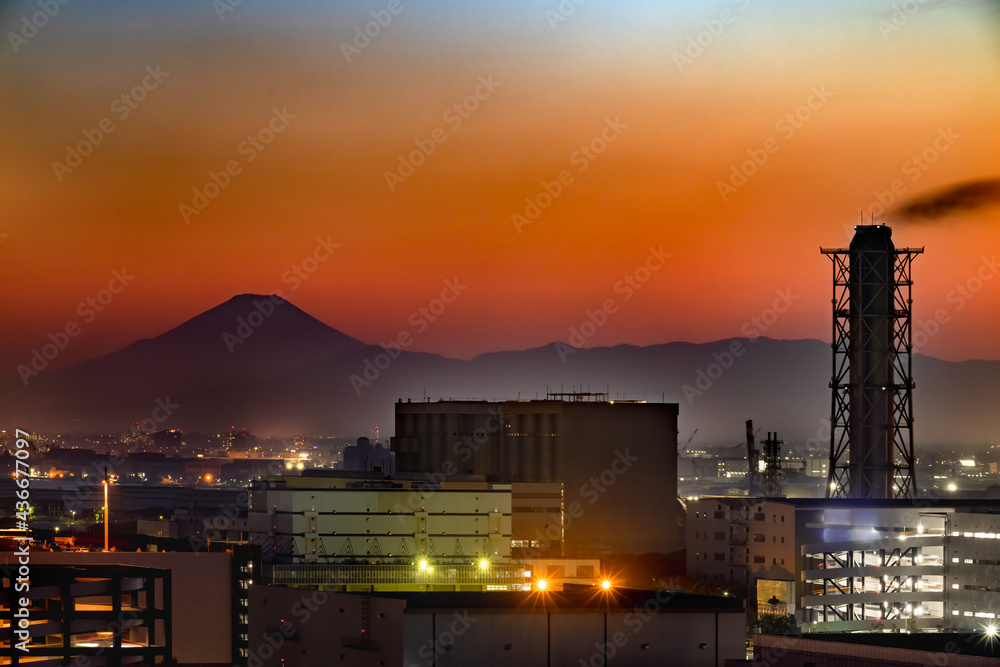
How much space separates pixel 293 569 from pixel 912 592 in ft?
94.6

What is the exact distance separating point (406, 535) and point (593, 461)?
23894 mm

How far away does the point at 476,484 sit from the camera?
8162 centimetres

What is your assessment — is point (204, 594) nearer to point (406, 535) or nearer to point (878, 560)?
point (406, 535)

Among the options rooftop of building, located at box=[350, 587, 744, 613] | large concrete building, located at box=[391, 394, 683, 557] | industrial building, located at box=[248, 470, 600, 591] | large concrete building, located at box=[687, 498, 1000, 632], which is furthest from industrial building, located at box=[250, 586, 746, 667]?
large concrete building, located at box=[391, 394, 683, 557]

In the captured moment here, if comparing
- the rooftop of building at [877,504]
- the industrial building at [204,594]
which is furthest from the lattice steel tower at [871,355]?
the industrial building at [204,594]

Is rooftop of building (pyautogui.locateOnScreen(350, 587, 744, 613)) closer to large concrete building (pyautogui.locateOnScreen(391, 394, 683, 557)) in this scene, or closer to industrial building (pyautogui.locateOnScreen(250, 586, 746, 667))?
industrial building (pyautogui.locateOnScreen(250, 586, 746, 667))

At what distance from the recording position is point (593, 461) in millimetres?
96000

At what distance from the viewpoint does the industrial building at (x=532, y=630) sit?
4419 cm

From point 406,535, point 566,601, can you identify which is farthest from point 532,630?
point 406,535

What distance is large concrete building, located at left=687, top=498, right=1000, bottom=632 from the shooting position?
73438 millimetres

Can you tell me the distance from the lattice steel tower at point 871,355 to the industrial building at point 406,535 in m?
18.3

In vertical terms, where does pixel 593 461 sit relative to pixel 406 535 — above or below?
above

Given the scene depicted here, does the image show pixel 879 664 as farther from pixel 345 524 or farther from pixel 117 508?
pixel 117 508

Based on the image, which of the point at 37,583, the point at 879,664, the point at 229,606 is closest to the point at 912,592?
the point at 229,606
